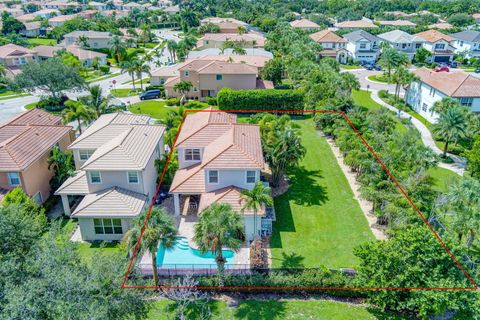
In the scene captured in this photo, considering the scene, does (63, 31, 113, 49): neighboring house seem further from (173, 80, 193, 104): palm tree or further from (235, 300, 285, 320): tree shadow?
(235, 300, 285, 320): tree shadow

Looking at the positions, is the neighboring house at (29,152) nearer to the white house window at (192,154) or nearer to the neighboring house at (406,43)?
the white house window at (192,154)

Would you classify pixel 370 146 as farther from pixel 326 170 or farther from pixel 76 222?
pixel 76 222

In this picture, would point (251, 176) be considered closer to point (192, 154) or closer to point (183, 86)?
point (192, 154)

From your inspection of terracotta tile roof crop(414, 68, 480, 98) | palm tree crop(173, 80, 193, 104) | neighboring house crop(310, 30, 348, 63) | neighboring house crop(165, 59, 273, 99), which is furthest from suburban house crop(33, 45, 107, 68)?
terracotta tile roof crop(414, 68, 480, 98)

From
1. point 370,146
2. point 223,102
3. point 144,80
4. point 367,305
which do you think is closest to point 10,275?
point 367,305

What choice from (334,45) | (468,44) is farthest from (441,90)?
(468,44)
